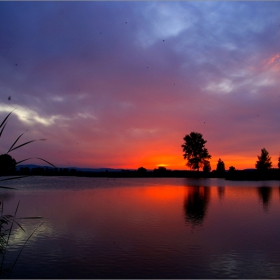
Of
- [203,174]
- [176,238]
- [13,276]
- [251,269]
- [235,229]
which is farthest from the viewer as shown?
[203,174]

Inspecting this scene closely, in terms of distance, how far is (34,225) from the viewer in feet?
59.3

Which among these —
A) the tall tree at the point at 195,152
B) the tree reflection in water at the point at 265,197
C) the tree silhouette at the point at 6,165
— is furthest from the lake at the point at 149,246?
the tall tree at the point at 195,152

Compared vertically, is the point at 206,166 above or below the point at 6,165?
above

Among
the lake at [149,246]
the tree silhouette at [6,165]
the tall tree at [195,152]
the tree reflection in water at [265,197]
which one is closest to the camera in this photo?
the tree silhouette at [6,165]

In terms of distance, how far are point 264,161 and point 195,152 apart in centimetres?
2721

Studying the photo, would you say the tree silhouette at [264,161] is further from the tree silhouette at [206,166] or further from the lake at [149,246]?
the lake at [149,246]

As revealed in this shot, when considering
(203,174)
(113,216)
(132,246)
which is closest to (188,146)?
(203,174)

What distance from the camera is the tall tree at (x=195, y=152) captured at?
383 ft

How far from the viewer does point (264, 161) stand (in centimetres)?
11856

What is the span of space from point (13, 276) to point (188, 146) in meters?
110

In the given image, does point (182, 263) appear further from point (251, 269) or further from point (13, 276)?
point (13, 276)

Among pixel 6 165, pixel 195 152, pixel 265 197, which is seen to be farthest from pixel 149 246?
pixel 195 152

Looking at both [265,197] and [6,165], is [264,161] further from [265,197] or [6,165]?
[6,165]

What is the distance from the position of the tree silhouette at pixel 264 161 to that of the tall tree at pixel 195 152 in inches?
788
